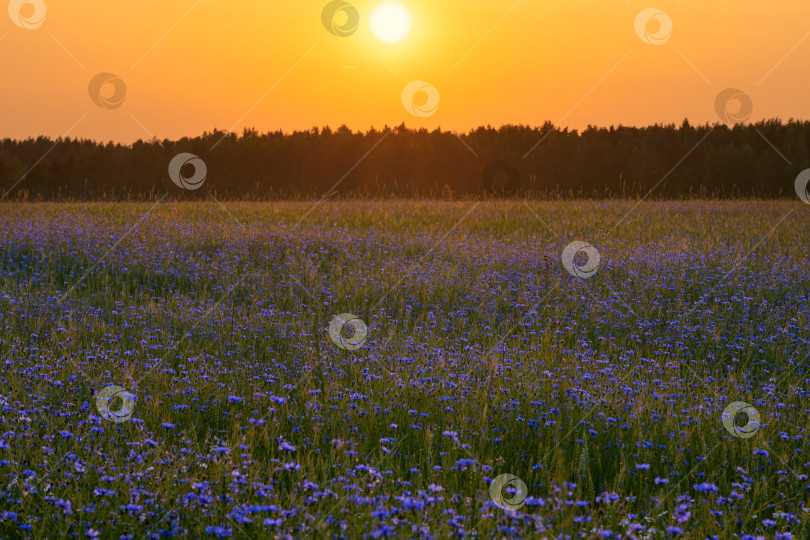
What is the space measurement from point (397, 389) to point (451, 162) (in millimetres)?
33792

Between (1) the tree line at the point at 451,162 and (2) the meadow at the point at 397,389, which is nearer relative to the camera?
(2) the meadow at the point at 397,389

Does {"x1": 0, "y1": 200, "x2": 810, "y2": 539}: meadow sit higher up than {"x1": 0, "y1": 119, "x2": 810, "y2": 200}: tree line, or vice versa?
{"x1": 0, "y1": 119, "x2": 810, "y2": 200}: tree line

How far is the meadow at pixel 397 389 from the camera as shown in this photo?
9.36 ft

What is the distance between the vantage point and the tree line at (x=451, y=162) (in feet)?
112

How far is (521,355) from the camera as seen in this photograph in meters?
5.35

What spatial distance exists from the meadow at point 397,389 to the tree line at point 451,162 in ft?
77.2

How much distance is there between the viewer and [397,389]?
454 cm

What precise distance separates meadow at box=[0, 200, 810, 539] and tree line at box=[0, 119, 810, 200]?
77.2ft

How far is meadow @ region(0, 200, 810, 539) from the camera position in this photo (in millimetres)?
2854

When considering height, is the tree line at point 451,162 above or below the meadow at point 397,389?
above

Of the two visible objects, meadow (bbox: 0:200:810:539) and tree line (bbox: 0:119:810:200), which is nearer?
meadow (bbox: 0:200:810:539)

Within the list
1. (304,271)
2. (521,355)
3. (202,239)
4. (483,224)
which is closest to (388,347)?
(521,355)

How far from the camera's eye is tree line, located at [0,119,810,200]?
34.1 meters

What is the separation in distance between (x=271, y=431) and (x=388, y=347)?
1.87 meters
